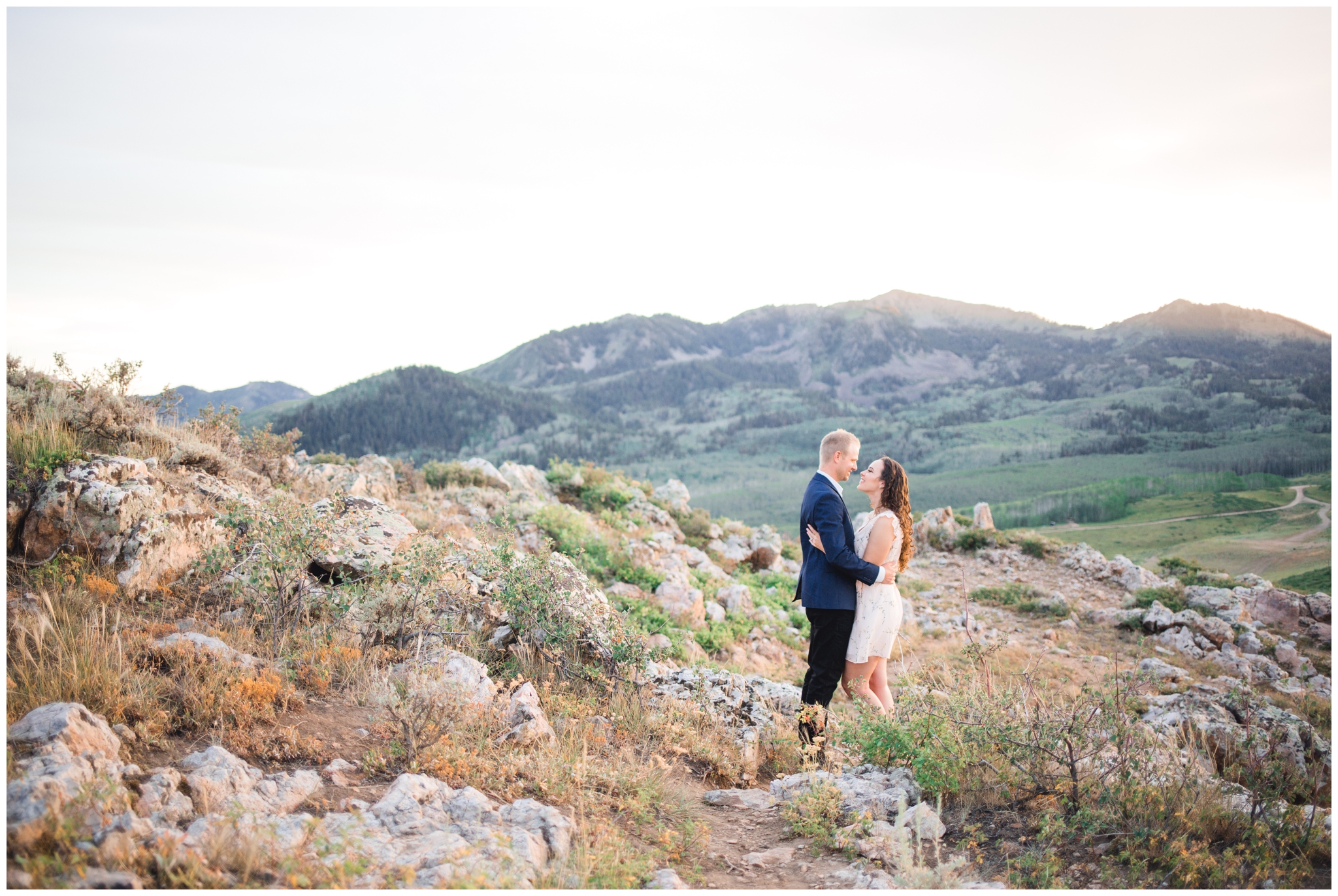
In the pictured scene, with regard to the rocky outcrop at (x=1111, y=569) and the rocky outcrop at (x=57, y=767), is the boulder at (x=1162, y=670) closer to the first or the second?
the rocky outcrop at (x=1111, y=569)

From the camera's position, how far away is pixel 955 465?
353 ft

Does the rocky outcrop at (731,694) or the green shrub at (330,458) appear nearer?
the rocky outcrop at (731,694)

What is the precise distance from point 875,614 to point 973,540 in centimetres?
1507

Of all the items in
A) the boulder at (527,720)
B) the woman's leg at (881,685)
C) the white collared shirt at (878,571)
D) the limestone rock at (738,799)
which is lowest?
the limestone rock at (738,799)

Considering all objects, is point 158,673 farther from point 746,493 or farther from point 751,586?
point 746,493

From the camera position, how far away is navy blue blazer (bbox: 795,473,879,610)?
507 cm

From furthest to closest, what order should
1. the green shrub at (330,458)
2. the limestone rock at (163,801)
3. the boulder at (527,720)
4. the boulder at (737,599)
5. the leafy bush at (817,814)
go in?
the green shrub at (330,458) < the boulder at (737,599) < the boulder at (527,720) < the leafy bush at (817,814) < the limestone rock at (163,801)

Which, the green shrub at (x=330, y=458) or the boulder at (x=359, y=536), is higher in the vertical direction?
the green shrub at (x=330, y=458)

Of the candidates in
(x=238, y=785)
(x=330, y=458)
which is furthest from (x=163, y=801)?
(x=330, y=458)

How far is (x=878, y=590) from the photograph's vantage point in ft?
17.0

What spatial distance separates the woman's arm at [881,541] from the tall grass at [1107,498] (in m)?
44.3

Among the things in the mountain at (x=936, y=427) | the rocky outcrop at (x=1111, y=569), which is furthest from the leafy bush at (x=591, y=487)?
the mountain at (x=936, y=427)

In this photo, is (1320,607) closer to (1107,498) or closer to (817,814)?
(817,814)

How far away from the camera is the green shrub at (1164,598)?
13570mm
